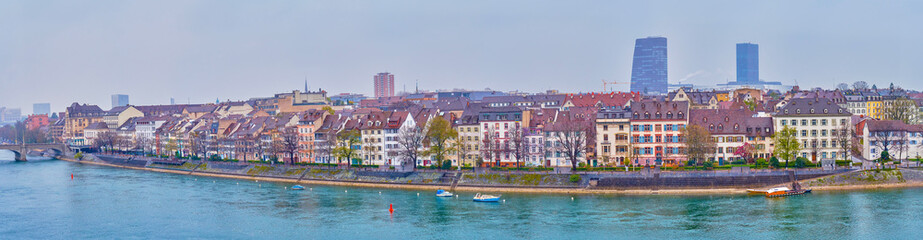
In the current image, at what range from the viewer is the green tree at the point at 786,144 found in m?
84.2

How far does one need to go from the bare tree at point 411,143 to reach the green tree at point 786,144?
33414 millimetres

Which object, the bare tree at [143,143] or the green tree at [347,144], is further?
the bare tree at [143,143]

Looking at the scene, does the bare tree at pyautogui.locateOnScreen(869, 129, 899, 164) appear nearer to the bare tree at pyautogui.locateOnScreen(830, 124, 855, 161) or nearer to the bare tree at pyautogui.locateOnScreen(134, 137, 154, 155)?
the bare tree at pyautogui.locateOnScreen(830, 124, 855, 161)

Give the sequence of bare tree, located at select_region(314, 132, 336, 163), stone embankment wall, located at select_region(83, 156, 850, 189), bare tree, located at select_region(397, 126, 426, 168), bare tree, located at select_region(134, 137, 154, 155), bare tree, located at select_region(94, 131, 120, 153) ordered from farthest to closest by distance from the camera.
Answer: bare tree, located at select_region(94, 131, 120, 153) → bare tree, located at select_region(134, 137, 154, 155) → bare tree, located at select_region(314, 132, 336, 163) → bare tree, located at select_region(397, 126, 426, 168) → stone embankment wall, located at select_region(83, 156, 850, 189)

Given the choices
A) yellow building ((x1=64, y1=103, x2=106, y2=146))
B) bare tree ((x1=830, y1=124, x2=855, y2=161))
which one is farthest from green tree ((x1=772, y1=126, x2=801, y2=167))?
yellow building ((x1=64, y1=103, x2=106, y2=146))

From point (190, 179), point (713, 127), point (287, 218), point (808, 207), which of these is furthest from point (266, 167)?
point (808, 207)

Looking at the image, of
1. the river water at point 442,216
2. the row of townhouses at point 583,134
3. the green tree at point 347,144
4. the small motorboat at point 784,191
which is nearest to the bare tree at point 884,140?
the row of townhouses at point 583,134

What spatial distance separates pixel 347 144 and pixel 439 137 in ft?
47.7

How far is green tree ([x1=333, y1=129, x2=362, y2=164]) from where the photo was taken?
9762cm

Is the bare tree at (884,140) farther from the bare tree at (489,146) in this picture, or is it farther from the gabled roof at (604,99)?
the gabled roof at (604,99)

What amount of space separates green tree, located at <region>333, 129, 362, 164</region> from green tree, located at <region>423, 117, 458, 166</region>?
8.70 metres

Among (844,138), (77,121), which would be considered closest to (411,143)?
(844,138)

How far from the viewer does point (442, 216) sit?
6988 cm

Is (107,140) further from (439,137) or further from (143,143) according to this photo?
(439,137)
